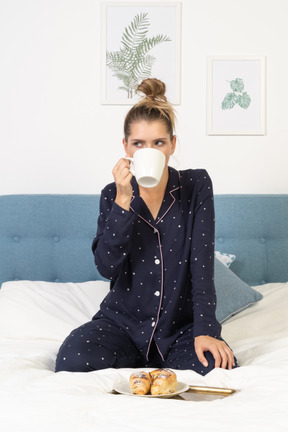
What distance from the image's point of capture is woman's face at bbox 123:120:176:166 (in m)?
1.64

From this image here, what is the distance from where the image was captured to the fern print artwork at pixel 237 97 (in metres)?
2.68

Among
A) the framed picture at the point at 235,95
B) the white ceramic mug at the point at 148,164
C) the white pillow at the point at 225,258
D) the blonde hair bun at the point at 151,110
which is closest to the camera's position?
the white ceramic mug at the point at 148,164

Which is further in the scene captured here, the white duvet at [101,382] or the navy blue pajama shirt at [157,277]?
the navy blue pajama shirt at [157,277]

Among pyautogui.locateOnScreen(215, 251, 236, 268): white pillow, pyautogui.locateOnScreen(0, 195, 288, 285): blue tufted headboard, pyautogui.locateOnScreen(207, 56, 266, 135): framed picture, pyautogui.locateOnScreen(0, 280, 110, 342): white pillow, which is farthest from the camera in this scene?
pyautogui.locateOnScreen(207, 56, 266, 135): framed picture

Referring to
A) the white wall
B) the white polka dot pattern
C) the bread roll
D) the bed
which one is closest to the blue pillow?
the bed

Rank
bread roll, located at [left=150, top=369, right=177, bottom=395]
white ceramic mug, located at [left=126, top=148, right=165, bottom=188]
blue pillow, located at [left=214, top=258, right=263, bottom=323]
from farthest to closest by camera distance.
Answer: blue pillow, located at [left=214, top=258, right=263, bottom=323]
white ceramic mug, located at [left=126, top=148, right=165, bottom=188]
bread roll, located at [left=150, top=369, right=177, bottom=395]

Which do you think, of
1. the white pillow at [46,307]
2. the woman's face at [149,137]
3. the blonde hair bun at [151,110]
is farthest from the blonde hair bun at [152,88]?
the white pillow at [46,307]

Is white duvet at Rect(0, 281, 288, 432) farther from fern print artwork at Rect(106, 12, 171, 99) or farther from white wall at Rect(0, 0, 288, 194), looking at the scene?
fern print artwork at Rect(106, 12, 171, 99)

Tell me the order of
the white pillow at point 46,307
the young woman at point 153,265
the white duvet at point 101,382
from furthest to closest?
1. the white pillow at point 46,307
2. the young woman at point 153,265
3. the white duvet at point 101,382

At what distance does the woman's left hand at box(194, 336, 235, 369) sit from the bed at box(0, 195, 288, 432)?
3.0 inches

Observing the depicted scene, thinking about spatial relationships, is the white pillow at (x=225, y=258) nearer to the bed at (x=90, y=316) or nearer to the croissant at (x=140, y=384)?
the bed at (x=90, y=316)

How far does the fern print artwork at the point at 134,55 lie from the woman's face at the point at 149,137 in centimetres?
107

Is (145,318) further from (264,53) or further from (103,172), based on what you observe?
(264,53)

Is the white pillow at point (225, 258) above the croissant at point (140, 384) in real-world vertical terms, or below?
above
